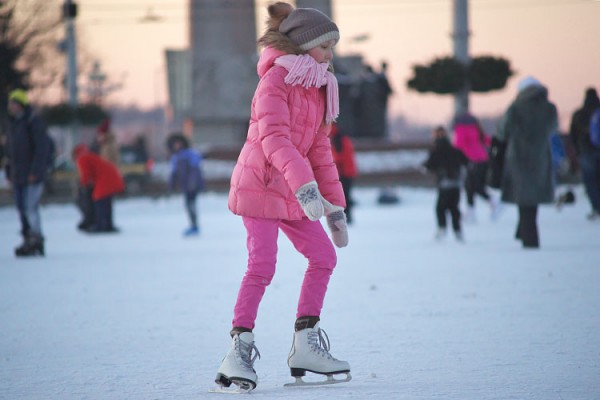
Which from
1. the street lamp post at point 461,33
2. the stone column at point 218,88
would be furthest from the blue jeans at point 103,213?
the stone column at point 218,88

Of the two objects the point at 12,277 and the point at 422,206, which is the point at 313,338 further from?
the point at 422,206

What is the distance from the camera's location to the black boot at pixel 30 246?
1128 centimetres

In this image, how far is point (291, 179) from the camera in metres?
4.20

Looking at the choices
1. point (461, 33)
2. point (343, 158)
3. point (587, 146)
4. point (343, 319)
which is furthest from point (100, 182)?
point (343, 319)

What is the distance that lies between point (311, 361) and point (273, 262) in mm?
422

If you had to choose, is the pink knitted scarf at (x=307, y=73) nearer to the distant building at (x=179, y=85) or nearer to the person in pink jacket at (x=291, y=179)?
the person in pink jacket at (x=291, y=179)

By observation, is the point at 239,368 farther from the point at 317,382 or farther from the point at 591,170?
the point at 591,170

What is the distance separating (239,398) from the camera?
13.6ft

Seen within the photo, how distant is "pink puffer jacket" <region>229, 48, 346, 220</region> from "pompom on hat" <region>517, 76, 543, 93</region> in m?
6.51

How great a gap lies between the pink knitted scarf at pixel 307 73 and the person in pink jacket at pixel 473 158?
11.1 metres

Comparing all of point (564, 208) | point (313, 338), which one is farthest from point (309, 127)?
point (564, 208)

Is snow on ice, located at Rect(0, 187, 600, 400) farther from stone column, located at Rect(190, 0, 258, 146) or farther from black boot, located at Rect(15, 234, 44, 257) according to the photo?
stone column, located at Rect(190, 0, 258, 146)

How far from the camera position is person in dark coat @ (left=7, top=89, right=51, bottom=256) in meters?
10.9

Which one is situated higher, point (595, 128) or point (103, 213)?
point (595, 128)
